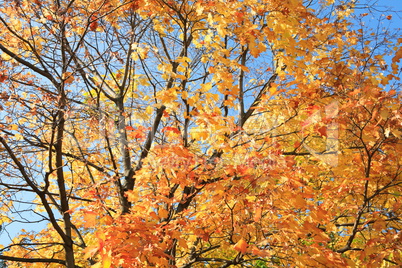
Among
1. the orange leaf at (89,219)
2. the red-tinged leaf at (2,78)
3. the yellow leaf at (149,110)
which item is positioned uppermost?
the red-tinged leaf at (2,78)

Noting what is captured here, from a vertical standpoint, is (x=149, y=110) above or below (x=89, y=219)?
above

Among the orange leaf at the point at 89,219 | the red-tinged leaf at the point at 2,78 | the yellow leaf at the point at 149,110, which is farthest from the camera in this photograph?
the yellow leaf at the point at 149,110

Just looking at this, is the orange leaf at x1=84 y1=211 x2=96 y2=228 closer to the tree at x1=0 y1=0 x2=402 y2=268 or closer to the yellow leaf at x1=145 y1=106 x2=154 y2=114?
the tree at x1=0 y1=0 x2=402 y2=268

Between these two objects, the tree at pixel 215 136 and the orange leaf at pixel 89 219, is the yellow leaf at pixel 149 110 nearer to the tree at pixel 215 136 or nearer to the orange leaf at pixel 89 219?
the tree at pixel 215 136

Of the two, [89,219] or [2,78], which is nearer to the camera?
[89,219]

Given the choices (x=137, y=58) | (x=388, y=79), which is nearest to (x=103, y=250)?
(x=137, y=58)

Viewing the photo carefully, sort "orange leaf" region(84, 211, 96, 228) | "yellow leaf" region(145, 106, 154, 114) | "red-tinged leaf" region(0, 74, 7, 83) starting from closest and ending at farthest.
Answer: "orange leaf" region(84, 211, 96, 228)
"red-tinged leaf" region(0, 74, 7, 83)
"yellow leaf" region(145, 106, 154, 114)

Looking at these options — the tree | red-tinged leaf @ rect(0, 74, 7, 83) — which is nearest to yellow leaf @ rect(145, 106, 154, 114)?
the tree

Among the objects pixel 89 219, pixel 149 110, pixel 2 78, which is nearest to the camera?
pixel 89 219

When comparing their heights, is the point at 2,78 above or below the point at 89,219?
above

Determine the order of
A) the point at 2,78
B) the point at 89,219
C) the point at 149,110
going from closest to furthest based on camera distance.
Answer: the point at 89,219, the point at 2,78, the point at 149,110

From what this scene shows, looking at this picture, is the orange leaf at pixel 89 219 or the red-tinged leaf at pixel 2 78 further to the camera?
the red-tinged leaf at pixel 2 78

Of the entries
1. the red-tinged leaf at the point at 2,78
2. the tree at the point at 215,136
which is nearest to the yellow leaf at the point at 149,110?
the tree at the point at 215,136

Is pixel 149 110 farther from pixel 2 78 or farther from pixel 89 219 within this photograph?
pixel 89 219
